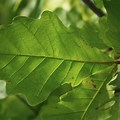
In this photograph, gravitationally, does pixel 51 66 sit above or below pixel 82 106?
above

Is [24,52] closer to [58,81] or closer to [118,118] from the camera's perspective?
[58,81]

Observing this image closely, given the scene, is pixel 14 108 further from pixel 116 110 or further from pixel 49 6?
pixel 116 110

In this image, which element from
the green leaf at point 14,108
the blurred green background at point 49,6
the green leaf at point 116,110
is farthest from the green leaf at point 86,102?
the green leaf at point 14,108

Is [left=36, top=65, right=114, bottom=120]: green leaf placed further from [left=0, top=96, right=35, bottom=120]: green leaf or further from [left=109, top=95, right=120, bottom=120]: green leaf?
[left=0, top=96, right=35, bottom=120]: green leaf

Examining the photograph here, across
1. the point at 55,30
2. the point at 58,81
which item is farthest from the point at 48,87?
the point at 55,30

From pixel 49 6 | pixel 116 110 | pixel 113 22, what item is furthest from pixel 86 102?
pixel 49 6

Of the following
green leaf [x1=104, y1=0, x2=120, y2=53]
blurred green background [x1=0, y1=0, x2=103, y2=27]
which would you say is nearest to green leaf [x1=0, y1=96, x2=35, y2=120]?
blurred green background [x1=0, y1=0, x2=103, y2=27]

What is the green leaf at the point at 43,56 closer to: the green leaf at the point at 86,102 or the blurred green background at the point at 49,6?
the green leaf at the point at 86,102

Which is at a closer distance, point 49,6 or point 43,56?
point 43,56
